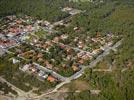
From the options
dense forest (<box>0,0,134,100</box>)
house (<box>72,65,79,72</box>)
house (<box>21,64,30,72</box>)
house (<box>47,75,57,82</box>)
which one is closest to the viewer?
dense forest (<box>0,0,134,100</box>)

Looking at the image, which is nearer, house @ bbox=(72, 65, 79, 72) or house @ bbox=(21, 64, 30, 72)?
house @ bbox=(72, 65, 79, 72)

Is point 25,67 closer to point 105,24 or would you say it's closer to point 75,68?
point 75,68

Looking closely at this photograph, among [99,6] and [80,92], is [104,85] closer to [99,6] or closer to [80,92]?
[80,92]

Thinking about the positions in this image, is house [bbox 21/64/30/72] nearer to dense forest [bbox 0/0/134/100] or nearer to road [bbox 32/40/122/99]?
road [bbox 32/40/122/99]

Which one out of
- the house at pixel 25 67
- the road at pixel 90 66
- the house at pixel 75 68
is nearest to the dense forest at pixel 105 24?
the road at pixel 90 66

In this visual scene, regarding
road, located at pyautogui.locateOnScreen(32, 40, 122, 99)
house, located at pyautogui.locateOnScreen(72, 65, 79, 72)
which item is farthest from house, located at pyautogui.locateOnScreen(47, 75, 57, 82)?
house, located at pyautogui.locateOnScreen(72, 65, 79, 72)

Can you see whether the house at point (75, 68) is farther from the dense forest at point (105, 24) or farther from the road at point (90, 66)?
the dense forest at point (105, 24)

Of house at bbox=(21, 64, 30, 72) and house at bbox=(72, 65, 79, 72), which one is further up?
house at bbox=(21, 64, 30, 72)

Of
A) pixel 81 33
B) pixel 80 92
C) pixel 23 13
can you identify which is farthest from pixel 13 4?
pixel 80 92
